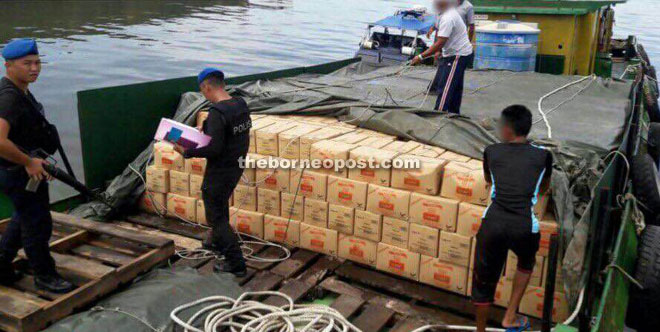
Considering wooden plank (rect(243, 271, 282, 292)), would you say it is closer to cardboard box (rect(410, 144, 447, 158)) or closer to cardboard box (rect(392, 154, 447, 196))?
cardboard box (rect(392, 154, 447, 196))

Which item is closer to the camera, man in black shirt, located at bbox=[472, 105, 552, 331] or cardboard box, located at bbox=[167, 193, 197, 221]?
man in black shirt, located at bbox=[472, 105, 552, 331]

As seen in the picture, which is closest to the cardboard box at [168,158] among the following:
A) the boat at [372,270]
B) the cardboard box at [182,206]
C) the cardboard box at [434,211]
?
the cardboard box at [182,206]

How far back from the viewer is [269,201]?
19.1 feet

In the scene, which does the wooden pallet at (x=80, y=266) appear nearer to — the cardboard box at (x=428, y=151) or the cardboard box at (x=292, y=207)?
the cardboard box at (x=292, y=207)

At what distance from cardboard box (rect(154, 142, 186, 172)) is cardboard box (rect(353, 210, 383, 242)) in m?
2.07

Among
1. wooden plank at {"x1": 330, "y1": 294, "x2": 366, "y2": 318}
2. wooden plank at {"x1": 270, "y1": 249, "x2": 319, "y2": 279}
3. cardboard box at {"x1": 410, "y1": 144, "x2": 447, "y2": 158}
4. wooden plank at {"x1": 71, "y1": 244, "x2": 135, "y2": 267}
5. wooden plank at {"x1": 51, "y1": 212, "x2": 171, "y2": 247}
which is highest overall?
cardboard box at {"x1": 410, "y1": 144, "x2": 447, "y2": 158}

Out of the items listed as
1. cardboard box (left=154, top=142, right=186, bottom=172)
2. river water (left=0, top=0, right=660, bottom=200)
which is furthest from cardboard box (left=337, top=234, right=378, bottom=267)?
river water (left=0, top=0, right=660, bottom=200)

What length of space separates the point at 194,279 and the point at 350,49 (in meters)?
25.6

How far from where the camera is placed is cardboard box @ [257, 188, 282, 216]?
5.76 m

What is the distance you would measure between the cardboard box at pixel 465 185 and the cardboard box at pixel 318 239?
122cm

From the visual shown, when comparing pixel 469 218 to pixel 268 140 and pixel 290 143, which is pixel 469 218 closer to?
pixel 290 143

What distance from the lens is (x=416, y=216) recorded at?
5027 mm

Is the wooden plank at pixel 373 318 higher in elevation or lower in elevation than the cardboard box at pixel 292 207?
lower

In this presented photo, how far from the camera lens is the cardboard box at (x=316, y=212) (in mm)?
5523
